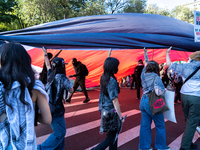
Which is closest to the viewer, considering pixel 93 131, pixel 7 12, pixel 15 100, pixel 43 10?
pixel 15 100

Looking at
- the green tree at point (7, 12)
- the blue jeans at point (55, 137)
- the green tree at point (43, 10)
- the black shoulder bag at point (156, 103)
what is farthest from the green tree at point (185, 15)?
the blue jeans at point (55, 137)

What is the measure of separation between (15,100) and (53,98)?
125 centimetres

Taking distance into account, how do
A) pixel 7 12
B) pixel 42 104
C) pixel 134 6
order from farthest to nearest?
pixel 134 6 < pixel 7 12 < pixel 42 104

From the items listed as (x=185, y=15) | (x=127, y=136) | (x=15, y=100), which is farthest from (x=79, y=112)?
(x=185, y=15)

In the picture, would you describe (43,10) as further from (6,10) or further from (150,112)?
(150,112)

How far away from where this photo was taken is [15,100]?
118cm

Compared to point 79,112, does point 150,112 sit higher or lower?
higher

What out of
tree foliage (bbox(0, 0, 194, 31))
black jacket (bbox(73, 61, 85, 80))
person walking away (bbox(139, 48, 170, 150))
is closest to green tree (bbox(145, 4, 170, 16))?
tree foliage (bbox(0, 0, 194, 31))

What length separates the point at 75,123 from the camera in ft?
14.6

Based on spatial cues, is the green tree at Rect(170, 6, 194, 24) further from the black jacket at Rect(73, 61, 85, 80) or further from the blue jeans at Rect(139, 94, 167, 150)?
the blue jeans at Rect(139, 94, 167, 150)

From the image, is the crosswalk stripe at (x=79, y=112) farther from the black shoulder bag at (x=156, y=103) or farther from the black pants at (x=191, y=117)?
the black pants at (x=191, y=117)

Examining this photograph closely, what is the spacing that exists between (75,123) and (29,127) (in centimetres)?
338

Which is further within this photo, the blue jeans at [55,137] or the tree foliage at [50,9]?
the tree foliage at [50,9]

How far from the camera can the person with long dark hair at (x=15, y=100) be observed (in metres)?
1.16
